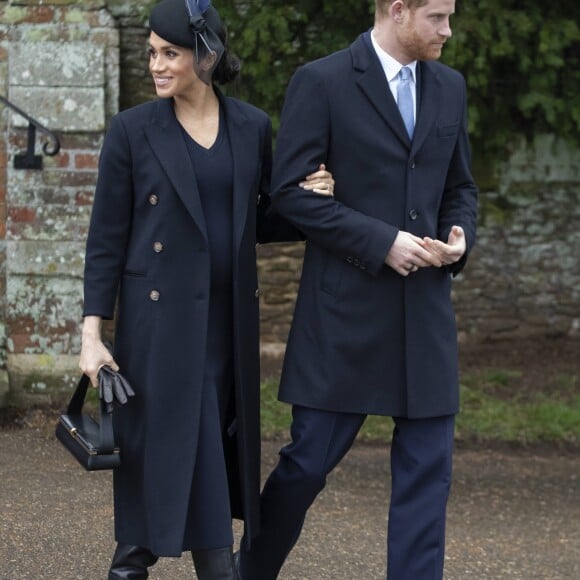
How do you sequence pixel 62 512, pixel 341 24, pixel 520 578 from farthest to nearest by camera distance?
pixel 341 24 → pixel 62 512 → pixel 520 578

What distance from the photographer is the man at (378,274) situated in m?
3.82

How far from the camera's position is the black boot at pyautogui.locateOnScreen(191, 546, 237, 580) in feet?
12.2

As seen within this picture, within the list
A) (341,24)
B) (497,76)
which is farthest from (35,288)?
(497,76)

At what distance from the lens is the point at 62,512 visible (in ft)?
17.7

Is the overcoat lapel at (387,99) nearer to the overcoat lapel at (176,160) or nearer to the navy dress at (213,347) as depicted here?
the navy dress at (213,347)

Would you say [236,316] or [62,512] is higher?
[236,316]

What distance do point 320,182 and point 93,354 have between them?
2.54ft

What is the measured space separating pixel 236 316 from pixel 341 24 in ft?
12.5

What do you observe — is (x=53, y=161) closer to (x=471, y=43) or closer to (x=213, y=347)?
(x=471, y=43)

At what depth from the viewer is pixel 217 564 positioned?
3723 millimetres

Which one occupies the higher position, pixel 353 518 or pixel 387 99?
pixel 387 99

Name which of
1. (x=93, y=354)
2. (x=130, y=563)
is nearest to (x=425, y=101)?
(x=93, y=354)

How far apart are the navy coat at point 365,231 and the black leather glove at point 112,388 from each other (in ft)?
1.72

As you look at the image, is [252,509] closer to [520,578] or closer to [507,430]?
[520,578]
